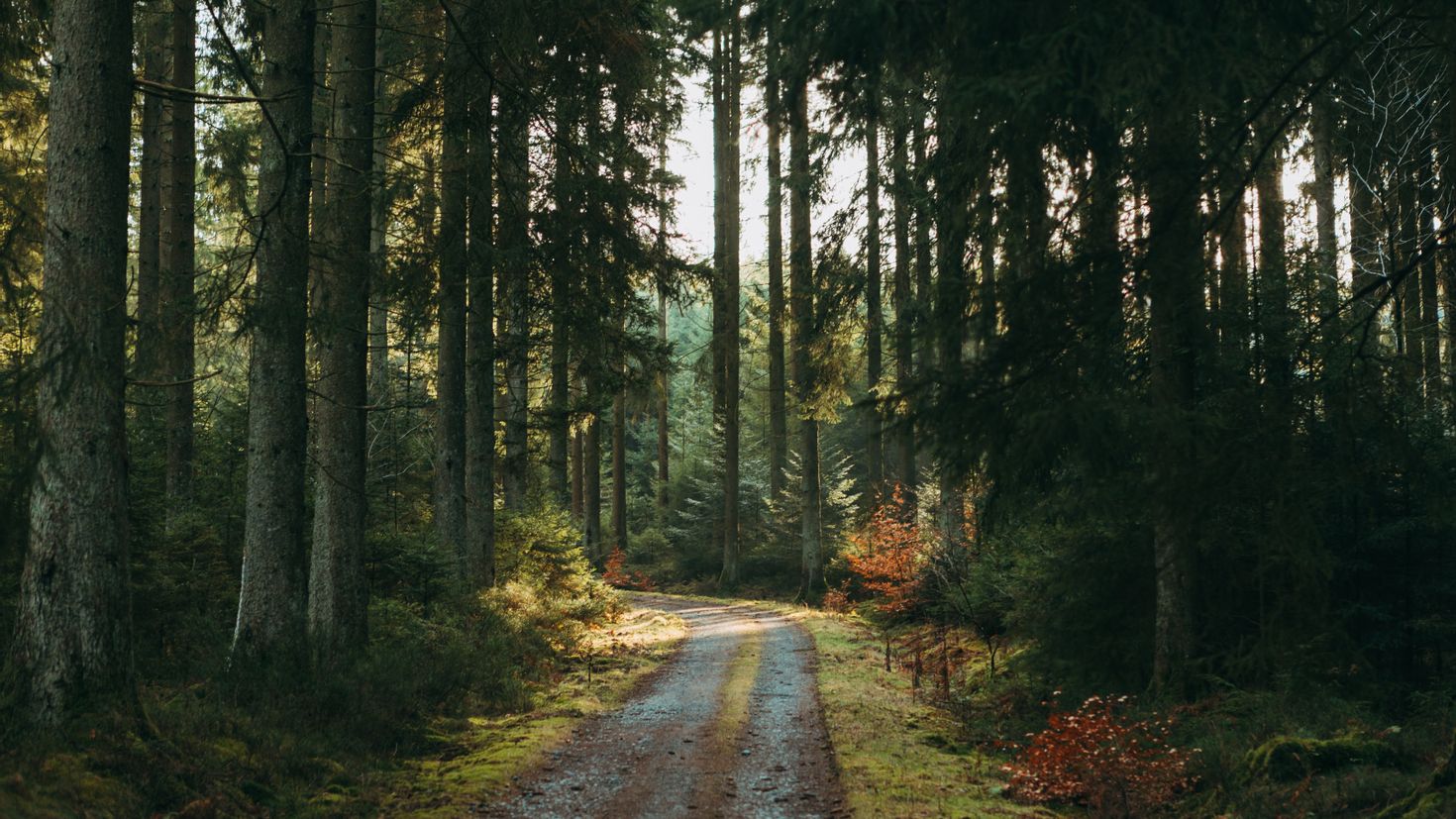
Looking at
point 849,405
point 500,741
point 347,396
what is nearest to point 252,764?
point 500,741

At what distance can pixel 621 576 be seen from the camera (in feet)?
99.1

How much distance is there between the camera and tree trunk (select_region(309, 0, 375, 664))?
409 inches

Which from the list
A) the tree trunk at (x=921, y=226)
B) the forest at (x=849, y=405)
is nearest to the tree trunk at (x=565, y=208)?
the forest at (x=849, y=405)

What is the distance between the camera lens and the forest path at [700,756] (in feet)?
22.9

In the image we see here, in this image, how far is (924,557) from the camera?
1712 centimetres

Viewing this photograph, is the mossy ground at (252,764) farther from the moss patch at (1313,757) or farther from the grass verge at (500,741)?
the moss patch at (1313,757)

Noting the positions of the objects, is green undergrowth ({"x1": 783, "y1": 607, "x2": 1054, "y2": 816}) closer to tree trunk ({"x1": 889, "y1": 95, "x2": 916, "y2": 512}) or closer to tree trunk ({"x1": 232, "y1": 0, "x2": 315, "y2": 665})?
tree trunk ({"x1": 889, "y1": 95, "x2": 916, "y2": 512})

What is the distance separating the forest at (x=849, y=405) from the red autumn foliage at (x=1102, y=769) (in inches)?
1.3

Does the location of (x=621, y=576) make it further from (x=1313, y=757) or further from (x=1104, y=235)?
(x=1104, y=235)

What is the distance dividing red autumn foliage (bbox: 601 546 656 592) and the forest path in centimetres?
1582

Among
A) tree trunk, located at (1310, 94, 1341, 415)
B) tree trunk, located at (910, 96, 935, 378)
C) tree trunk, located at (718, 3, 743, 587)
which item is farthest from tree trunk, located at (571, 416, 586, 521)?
tree trunk, located at (1310, 94, 1341, 415)

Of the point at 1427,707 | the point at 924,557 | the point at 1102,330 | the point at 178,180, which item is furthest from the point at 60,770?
the point at 924,557

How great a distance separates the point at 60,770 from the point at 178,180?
12.7 meters

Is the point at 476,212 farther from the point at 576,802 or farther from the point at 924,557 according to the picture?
the point at 924,557
